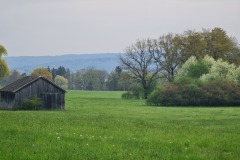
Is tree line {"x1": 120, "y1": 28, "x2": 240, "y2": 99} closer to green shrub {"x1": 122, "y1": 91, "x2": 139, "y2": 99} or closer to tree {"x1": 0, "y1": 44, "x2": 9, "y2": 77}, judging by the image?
green shrub {"x1": 122, "y1": 91, "x2": 139, "y2": 99}

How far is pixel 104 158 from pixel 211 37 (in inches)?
3835

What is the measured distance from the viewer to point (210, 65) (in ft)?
312

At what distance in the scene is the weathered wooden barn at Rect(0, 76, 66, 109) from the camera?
6550 cm

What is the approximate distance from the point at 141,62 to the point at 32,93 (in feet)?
182

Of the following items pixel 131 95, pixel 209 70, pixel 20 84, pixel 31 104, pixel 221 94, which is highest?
pixel 209 70

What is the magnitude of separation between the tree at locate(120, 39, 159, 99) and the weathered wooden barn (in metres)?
49.5

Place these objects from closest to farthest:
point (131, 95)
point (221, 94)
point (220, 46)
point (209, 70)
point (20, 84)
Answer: point (20, 84), point (221, 94), point (209, 70), point (220, 46), point (131, 95)

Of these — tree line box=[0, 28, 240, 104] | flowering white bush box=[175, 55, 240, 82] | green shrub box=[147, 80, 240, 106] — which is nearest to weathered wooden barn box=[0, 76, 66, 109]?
green shrub box=[147, 80, 240, 106]

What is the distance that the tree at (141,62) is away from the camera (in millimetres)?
117125

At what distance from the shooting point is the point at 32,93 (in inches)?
2630

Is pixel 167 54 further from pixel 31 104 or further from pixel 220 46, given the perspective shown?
pixel 31 104

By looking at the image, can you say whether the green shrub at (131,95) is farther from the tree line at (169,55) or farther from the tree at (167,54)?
the tree at (167,54)

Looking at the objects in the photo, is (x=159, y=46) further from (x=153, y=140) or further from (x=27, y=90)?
(x=153, y=140)

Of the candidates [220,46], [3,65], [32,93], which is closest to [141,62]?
[220,46]
